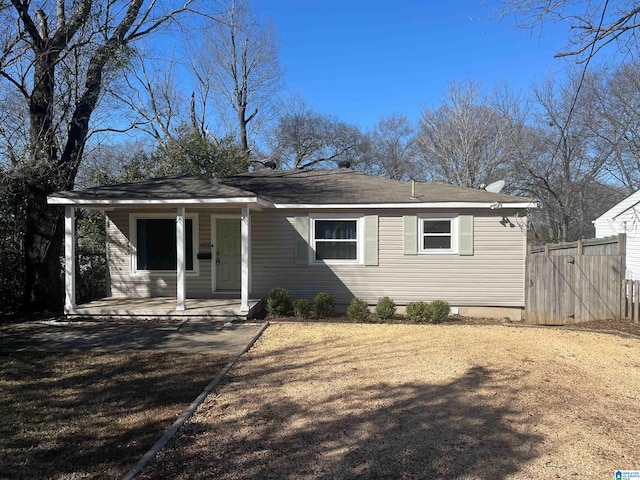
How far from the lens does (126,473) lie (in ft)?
10.3

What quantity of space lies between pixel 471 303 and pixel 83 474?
896 cm

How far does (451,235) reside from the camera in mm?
10398

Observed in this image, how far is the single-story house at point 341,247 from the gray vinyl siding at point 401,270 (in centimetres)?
2

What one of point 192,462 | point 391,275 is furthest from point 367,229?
point 192,462

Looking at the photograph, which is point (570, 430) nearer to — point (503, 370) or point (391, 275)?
point (503, 370)

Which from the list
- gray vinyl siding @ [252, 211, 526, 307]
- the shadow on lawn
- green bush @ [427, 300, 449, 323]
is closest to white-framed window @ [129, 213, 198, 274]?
gray vinyl siding @ [252, 211, 526, 307]

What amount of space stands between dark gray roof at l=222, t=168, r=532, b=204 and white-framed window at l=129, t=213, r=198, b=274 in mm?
2065

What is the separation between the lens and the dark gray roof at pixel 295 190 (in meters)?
8.81

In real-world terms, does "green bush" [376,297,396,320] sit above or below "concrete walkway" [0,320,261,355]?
above

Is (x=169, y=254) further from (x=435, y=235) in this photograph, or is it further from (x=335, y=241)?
(x=435, y=235)

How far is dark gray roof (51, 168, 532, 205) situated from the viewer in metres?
8.81

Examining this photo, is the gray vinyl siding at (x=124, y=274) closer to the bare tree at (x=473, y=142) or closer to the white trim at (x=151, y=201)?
the white trim at (x=151, y=201)

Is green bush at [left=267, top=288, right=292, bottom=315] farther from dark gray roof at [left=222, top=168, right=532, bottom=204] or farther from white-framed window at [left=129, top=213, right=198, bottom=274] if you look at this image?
white-framed window at [left=129, top=213, right=198, bottom=274]

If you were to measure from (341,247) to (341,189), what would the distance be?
1.76m
